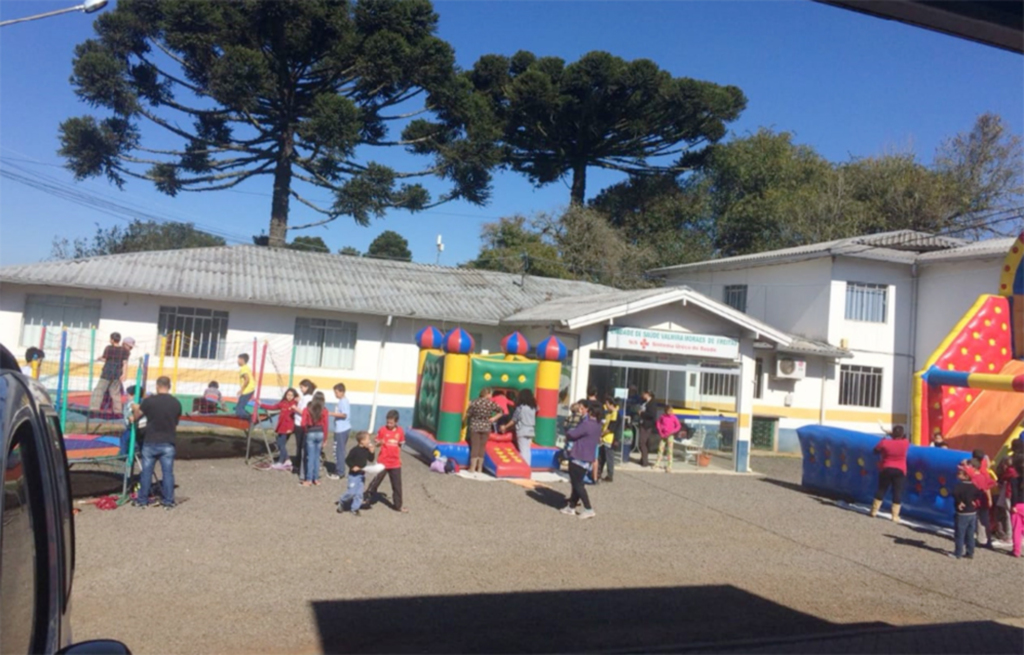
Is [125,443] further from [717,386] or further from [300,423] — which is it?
[717,386]

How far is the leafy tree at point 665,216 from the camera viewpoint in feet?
116

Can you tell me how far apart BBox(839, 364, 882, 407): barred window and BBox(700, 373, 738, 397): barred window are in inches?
159

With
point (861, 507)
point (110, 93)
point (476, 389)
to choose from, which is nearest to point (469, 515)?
point (476, 389)

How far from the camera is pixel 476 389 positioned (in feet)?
51.5

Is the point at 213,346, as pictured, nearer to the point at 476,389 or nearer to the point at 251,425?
the point at 251,425

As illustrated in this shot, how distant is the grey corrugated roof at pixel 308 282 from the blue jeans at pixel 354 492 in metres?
8.66

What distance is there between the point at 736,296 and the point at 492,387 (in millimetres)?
13242

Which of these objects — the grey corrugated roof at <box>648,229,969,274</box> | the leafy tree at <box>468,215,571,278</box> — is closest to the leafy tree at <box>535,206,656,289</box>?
the leafy tree at <box>468,215,571,278</box>

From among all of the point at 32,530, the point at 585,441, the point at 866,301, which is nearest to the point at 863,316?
the point at 866,301

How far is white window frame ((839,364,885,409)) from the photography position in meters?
23.4

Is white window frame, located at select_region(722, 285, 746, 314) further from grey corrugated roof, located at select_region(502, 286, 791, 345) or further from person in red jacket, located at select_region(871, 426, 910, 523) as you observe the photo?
person in red jacket, located at select_region(871, 426, 910, 523)

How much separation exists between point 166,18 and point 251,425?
579 inches

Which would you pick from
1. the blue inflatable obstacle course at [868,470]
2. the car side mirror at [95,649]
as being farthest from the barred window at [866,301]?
the car side mirror at [95,649]

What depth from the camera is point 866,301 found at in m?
23.5
